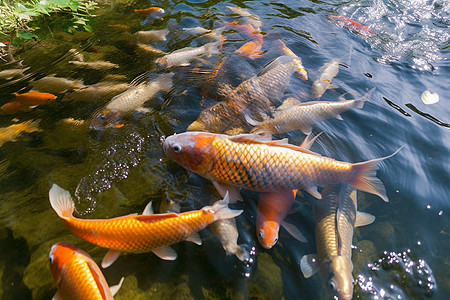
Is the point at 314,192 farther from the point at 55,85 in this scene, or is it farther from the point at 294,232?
the point at 55,85

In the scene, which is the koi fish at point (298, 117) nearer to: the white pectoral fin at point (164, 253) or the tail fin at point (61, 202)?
the white pectoral fin at point (164, 253)

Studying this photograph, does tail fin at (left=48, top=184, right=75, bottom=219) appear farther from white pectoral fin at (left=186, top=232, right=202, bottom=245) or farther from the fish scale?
white pectoral fin at (left=186, top=232, right=202, bottom=245)

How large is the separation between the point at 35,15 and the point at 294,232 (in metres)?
6.23

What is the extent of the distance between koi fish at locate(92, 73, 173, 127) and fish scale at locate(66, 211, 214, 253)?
1.74m

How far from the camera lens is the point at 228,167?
266cm

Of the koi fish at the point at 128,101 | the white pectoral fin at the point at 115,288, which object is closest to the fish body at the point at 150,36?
the koi fish at the point at 128,101

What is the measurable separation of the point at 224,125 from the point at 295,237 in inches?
58.5

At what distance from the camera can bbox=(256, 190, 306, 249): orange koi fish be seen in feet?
8.48

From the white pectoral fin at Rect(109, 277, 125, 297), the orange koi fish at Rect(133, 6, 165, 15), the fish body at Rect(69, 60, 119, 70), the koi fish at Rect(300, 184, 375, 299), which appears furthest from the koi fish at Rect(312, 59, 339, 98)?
the orange koi fish at Rect(133, 6, 165, 15)

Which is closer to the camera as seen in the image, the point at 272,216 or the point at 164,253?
the point at 164,253

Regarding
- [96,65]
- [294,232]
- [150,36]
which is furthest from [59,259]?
[150,36]

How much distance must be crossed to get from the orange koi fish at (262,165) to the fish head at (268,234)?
0.30m

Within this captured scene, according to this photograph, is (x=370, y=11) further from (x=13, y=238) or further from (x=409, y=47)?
(x=13, y=238)

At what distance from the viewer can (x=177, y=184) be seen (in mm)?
2977
